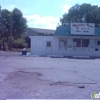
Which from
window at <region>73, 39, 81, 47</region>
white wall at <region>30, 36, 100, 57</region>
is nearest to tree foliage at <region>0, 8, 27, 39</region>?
white wall at <region>30, 36, 100, 57</region>

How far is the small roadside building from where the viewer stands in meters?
37.4

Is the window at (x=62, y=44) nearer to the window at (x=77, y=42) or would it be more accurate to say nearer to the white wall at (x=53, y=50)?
the white wall at (x=53, y=50)

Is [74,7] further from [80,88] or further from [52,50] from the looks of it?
[80,88]

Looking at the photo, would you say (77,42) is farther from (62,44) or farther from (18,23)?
(18,23)

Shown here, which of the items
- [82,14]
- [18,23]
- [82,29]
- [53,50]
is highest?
[82,14]

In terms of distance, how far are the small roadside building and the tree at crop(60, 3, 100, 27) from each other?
108 feet

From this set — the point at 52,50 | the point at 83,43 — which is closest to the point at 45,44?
the point at 52,50

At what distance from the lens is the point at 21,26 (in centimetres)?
6538

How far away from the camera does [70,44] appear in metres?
38.0

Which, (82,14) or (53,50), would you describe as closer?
(53,50)

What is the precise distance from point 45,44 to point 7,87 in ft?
90.4

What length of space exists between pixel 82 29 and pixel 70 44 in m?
2.76

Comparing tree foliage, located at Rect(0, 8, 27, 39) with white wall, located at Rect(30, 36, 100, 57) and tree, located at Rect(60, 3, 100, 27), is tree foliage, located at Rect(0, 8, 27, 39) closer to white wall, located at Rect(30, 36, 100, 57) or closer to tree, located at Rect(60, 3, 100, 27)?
tree, located at Rect(60, 3, 100, 27)

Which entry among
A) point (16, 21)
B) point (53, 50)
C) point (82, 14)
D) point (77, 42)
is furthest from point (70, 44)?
point (82, 14)
